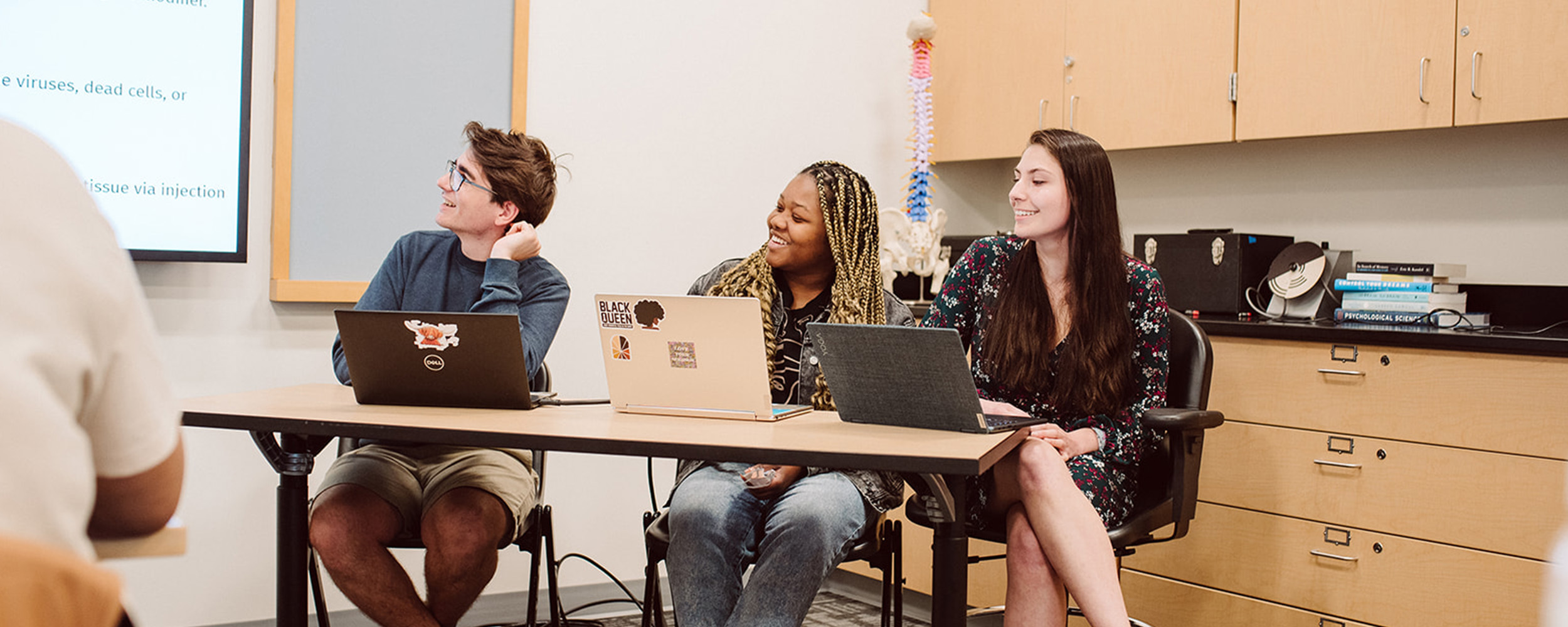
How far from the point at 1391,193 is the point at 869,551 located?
6.64 feet

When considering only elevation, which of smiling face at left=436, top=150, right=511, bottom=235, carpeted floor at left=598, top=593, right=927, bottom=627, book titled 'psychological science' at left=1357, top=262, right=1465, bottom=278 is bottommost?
carpeted floor at left=598, top=593, right=927, bottom=627

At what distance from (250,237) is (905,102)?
2.19m

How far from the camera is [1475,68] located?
Answer: 2.85 meters

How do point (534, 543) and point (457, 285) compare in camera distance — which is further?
point (457, 285)

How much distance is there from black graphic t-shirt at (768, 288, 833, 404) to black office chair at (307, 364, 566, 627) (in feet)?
1.59

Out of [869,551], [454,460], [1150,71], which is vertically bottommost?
[869,551]

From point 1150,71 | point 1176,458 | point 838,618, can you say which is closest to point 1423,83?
point 1150,71

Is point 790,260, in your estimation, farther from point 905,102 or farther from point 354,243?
point 905,102

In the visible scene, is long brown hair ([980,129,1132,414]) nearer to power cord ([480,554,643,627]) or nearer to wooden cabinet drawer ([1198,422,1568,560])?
wooden cabinet drawer ([1198,422,1568,560])

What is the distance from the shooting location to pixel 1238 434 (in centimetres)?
300

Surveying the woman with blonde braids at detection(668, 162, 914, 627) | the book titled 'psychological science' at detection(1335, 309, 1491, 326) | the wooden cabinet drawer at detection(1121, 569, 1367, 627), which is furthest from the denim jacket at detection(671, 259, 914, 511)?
the book titled 'psychological science' at detection(1335, 309, 1491, 326)

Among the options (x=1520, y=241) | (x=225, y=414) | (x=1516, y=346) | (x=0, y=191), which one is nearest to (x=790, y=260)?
(x=225, y=414)

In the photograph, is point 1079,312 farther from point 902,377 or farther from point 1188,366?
point 902,377

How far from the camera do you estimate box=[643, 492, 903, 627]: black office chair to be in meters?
2.16
